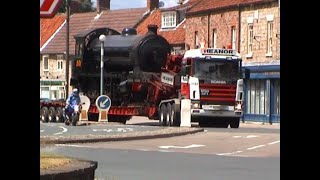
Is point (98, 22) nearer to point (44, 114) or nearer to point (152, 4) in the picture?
point (152, 4)

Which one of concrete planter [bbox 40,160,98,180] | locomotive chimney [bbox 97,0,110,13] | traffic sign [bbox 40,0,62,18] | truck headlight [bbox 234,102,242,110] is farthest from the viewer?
locomotive chimney [bbox 97,0,110,13]

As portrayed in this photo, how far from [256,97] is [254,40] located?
11.2 feet

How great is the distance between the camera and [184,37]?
5569 cm

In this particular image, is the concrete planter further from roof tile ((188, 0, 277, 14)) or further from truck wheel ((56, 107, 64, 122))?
roof tile ((188, 0, 277, 14))

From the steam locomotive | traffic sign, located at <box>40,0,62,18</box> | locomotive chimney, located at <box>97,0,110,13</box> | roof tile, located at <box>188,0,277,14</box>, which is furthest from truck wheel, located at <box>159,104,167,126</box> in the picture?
locomotive chimney, located at <box>97,0,110,13</box>

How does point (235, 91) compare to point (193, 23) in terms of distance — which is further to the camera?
point (193, 23)

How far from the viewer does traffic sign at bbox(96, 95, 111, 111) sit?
112ft

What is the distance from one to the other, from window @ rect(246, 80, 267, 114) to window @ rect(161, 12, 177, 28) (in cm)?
1373

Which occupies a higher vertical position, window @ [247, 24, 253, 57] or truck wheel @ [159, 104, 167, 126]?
window @ [247, 24, 253, 57]

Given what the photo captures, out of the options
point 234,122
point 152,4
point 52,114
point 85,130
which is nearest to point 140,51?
point 234,122
